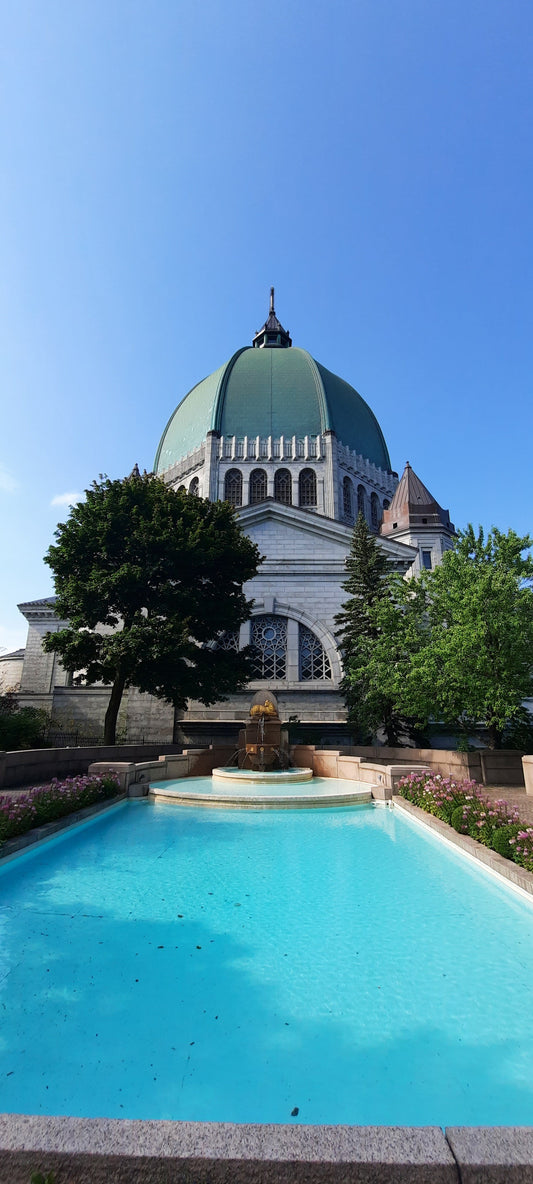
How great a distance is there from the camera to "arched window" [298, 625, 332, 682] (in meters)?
27.8

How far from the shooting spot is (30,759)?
13188 mm

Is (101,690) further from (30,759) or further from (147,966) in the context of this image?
(147,966)

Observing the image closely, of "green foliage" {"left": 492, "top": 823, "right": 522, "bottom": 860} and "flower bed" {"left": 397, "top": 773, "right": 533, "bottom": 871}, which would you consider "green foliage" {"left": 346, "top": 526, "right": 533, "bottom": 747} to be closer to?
"flower bed" {"left": 397, "top": 773, "right": 533, "bottom": 871}

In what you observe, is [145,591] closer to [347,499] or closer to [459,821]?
[459,821]

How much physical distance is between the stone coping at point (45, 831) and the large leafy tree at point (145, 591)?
23.2ft

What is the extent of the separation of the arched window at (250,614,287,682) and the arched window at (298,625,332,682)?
87 cm

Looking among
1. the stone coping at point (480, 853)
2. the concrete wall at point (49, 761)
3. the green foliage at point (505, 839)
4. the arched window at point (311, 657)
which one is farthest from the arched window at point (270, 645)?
the green foliage at point (505, 839)

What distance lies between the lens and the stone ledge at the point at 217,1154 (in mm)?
1955

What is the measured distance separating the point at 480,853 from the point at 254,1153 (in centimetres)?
637

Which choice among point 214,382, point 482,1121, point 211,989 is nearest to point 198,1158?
point 482,1121

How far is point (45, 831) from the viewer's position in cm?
865

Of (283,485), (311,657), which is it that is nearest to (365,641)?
(311,657)

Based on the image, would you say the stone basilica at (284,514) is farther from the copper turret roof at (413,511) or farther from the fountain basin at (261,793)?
the fountain basin at (261,793)

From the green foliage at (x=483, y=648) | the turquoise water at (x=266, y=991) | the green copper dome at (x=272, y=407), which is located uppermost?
the green copper dome at (x=272, y=407)
